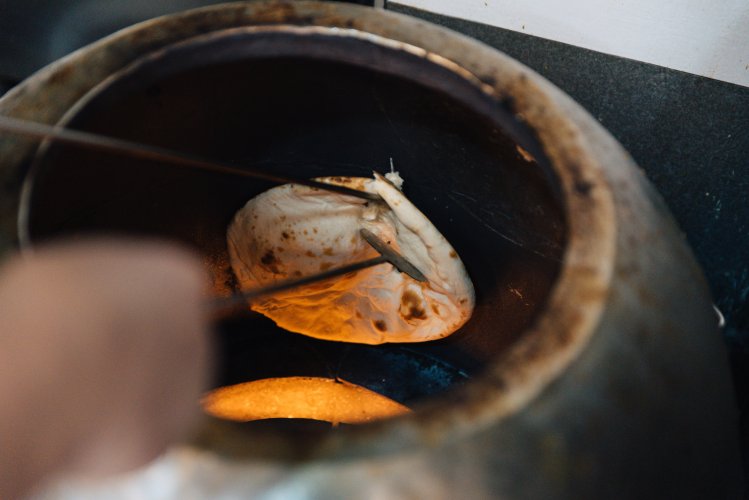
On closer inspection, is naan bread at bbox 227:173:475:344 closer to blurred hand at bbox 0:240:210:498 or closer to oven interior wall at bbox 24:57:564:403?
oven interior wall at bbox 24:57:564:403

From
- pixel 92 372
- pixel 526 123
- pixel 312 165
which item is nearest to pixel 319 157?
pixel 312 165

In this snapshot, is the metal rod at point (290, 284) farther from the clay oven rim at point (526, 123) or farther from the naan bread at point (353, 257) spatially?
the clay oven rim at point (526, 123)

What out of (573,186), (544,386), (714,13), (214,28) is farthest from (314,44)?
(714,13)

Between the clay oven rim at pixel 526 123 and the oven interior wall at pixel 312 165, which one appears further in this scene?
the oven interior wall at pixel 312 165

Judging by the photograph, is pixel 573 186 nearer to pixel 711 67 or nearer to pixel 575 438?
pixel 575 438

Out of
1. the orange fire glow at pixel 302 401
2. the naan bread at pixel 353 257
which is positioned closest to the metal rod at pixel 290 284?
the naan bread at pixel 353 257

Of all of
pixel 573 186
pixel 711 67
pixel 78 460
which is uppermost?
pixel 711 67

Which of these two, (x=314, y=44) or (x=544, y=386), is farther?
(x=314, y=44)
